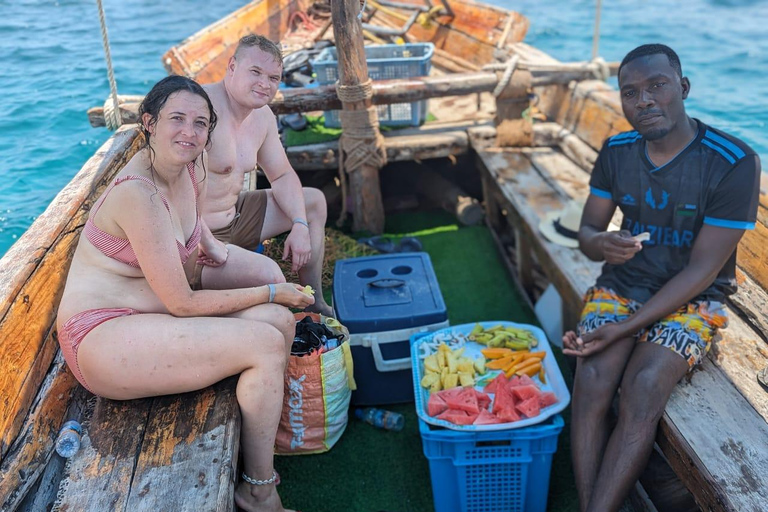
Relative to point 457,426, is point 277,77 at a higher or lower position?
higher

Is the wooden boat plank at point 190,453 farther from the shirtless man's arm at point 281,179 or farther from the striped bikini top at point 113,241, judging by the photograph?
the shirtless man's arm at point 281,179

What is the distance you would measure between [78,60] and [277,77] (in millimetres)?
10187

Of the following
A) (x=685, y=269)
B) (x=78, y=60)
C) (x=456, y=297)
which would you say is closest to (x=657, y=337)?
(x=685, y=269)

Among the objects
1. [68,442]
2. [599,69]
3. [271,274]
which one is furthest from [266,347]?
[599,69]

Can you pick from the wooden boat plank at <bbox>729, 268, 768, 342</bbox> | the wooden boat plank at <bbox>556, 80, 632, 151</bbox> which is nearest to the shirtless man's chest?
the wooden boat plank at <bbox>729, 268, 768, 342</bbox>

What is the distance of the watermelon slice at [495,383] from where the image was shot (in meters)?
2.73

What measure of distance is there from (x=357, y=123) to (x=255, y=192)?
1562 mm

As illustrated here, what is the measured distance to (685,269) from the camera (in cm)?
254

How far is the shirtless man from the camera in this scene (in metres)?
3.04

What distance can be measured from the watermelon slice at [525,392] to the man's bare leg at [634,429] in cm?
36

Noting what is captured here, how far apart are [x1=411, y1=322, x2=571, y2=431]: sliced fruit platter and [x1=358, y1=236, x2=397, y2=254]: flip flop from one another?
6.14ft

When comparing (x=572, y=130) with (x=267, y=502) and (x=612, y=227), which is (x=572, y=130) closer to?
(x=612, y=227)

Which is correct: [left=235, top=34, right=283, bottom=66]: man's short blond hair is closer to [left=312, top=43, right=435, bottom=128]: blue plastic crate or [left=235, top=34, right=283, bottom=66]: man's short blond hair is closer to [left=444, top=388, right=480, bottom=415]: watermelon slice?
[left=444, top=388, right=480, bottom=415]: watermelon slice

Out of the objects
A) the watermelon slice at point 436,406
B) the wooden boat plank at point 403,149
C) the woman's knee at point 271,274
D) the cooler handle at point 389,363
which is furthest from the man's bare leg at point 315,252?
the wooden boat plank at point 403,149
